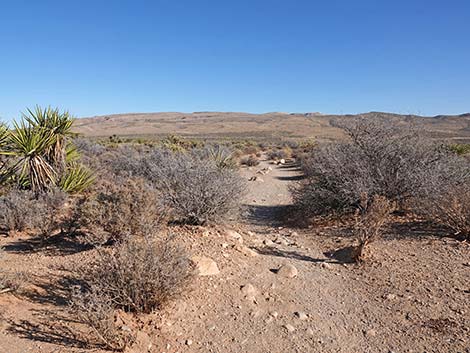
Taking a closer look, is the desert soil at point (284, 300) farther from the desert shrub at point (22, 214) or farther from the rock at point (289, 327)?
the desert shrub at point (22, 214)

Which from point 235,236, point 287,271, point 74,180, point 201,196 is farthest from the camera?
point 74,180

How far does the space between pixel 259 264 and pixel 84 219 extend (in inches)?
116

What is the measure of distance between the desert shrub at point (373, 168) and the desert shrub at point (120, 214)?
14.6ft

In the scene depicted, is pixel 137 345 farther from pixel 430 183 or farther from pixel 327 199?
pixel 430 183

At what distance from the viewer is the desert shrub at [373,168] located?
314 inches

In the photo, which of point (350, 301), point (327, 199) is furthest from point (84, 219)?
point (327, 199)

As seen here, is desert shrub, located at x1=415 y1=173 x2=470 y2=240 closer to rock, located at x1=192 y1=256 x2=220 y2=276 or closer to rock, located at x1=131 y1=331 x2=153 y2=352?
rock, located at x1=192 y1=256 x2=220 y2=276

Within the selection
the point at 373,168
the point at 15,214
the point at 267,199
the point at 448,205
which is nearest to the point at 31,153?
the point at 15,214

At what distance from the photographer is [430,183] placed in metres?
7.74

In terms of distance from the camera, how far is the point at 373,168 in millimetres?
8328

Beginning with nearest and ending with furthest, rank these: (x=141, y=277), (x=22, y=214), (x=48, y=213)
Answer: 1. (x=141, y=277)
2. (x=48, y=213)
3. (x=22, y=214)

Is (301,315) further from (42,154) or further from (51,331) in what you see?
(42,154)

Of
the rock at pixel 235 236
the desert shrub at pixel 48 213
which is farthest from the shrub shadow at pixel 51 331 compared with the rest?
the rock at pixel 235 236

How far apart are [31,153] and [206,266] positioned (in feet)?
18.7
